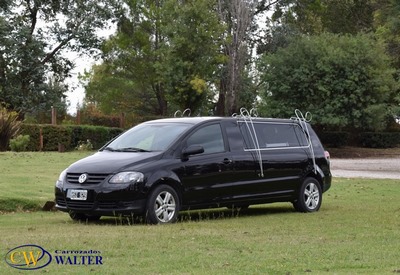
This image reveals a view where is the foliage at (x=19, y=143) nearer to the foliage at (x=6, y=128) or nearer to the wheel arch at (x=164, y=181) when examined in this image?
the foliage at (x=6, y=128)

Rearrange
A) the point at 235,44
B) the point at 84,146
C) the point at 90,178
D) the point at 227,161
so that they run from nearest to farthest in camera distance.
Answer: the point at 90,178, the point at 227,161, the point at 84,146, the point at 235,44

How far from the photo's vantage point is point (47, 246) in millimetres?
9094

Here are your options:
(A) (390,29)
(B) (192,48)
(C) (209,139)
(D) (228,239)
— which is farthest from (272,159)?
(A) (390,29)

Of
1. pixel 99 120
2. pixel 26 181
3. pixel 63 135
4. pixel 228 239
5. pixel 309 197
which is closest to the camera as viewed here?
pixel 228 239

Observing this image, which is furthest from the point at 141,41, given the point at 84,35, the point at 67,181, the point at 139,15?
the point at 67,181

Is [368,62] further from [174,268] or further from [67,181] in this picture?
[174,268]

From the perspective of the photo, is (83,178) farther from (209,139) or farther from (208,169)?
(209,139)

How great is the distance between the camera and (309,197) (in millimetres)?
14969

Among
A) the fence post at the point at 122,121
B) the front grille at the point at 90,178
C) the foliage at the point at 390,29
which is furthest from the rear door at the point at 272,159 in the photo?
the fence post at the point at 122,121

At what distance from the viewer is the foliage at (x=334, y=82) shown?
42938mm

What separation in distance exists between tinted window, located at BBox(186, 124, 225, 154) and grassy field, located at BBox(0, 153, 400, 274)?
119 cm

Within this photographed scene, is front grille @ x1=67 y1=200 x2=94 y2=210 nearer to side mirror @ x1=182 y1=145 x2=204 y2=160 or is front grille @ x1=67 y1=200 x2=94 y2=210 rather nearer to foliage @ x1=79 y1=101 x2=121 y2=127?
side mirror @ x1=182 y1=145 x2=204 y2=160

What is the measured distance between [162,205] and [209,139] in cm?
170

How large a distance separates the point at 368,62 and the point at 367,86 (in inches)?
57.7
